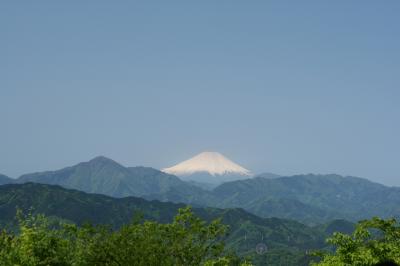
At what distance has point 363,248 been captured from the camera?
53.0 metres

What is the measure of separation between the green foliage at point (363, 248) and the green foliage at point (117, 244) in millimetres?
11507

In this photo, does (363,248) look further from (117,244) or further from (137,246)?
(117,244)

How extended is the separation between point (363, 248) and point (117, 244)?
81.1 ft

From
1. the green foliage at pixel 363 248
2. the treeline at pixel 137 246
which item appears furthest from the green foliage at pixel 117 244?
the green foliage at pixel 363 248

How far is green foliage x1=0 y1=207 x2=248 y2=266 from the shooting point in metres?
45.7

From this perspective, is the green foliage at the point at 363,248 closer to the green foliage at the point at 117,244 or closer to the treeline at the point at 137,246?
the treeline at the point at 137,246

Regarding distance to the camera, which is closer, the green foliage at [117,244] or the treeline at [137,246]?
the green foliage at [117,244]

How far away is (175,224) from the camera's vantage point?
176 feet

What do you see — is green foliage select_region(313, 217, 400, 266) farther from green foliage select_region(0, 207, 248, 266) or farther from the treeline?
green foliage select_region(0, 207, 248, 266)

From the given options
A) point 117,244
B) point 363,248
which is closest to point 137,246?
point 117,244

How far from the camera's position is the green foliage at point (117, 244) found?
1799 inches

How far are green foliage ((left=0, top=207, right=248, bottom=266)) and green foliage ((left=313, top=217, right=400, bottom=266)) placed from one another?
11507 mm

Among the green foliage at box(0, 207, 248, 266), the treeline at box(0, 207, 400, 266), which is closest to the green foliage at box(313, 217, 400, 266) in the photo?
the treeline at box(0, 207, 400, 266)

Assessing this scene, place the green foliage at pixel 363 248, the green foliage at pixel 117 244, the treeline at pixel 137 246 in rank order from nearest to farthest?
the green foliage at pixel 117 244 < the treeline at pixel 137 246 < the green foliage at pixel 363 248
